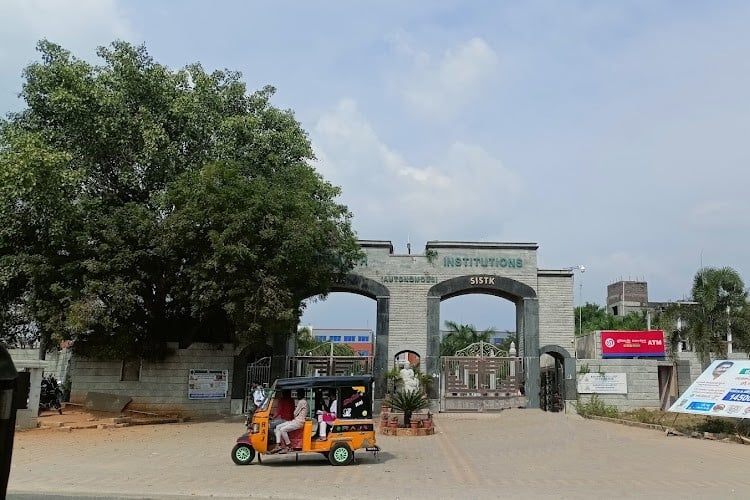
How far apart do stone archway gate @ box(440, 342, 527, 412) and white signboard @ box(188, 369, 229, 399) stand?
8.66 meters

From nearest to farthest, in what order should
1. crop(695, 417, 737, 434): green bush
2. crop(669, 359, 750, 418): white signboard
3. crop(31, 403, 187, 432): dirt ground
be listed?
1. crop(669, 359, 750, 418): white signboard
2. crop(695, 417, 737, 434): green bush
3. crop(31, 403, 187, 432): dirt ground

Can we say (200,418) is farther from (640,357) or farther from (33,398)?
(640,357)

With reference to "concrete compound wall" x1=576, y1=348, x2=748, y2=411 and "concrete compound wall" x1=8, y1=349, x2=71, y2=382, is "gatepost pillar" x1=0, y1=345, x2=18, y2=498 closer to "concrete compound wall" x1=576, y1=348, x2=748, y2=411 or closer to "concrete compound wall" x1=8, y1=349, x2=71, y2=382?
"concrete compound wall" x1=576, y1=348, x2=748, y2=411

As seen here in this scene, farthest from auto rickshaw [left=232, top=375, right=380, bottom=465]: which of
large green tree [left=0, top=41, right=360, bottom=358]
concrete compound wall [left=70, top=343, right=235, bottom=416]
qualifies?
concrete compound wall [left=70, top=343, right=235, bottom=416]

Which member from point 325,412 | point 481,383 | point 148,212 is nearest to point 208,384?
point 148,212

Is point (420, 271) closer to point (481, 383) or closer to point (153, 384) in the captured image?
point (481, 383)

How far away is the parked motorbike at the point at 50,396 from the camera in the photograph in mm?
21917

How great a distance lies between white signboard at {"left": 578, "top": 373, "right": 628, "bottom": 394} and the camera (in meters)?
24.8

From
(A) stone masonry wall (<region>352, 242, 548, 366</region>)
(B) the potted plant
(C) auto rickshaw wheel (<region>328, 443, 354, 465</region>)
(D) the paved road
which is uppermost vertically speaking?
(A) stone masonry wall (<region>352, 242, 548, 366</region>)

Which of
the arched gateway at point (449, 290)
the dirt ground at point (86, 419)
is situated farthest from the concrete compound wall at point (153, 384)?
the arched gateway at point (449, 290)

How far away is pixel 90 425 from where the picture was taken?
18.9 m

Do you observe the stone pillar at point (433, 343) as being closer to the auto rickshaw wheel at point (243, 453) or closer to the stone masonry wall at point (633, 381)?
the stone masonry wall at point (633, 381)

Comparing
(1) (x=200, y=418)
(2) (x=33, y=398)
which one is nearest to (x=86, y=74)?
(2) (x=33, y=398)

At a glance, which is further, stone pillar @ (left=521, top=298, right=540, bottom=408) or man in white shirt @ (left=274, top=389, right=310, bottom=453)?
stone pillar @ (left=521, top=298, right=540, bottom=408)
